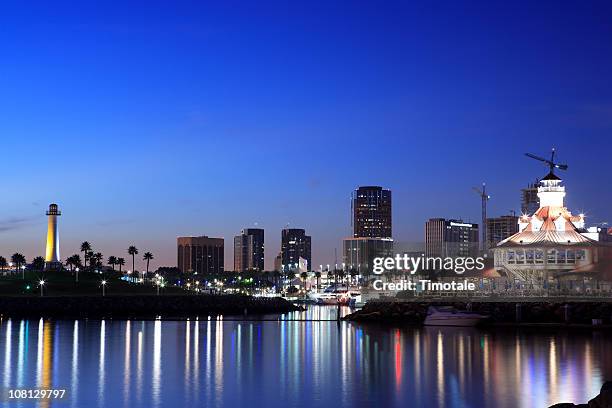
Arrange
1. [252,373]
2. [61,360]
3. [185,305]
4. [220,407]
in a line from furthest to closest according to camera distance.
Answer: [185,305], [61,360], [252,373], [220,407]

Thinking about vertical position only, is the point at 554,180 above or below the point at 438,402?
above

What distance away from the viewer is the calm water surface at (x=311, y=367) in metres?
45.0

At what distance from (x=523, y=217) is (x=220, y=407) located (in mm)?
88994

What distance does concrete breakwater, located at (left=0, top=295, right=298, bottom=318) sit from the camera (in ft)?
457

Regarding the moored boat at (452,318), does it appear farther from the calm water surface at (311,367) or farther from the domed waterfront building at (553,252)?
the domed waterfront building at (553,252)

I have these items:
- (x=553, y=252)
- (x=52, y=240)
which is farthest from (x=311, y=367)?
(x=52, y=240)

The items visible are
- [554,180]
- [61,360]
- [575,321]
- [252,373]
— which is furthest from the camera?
[554,180]

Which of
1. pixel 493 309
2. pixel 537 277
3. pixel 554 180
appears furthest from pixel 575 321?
pixel 554 180

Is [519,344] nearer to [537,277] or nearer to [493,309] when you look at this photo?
[493,309]

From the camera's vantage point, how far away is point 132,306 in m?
151

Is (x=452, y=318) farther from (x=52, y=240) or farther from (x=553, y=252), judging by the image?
(x=52, y=240)

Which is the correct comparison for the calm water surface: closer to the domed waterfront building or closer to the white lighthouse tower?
the domed waterfront building

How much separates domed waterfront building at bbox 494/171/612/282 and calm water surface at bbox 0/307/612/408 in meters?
24.9

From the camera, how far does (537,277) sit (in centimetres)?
11338
